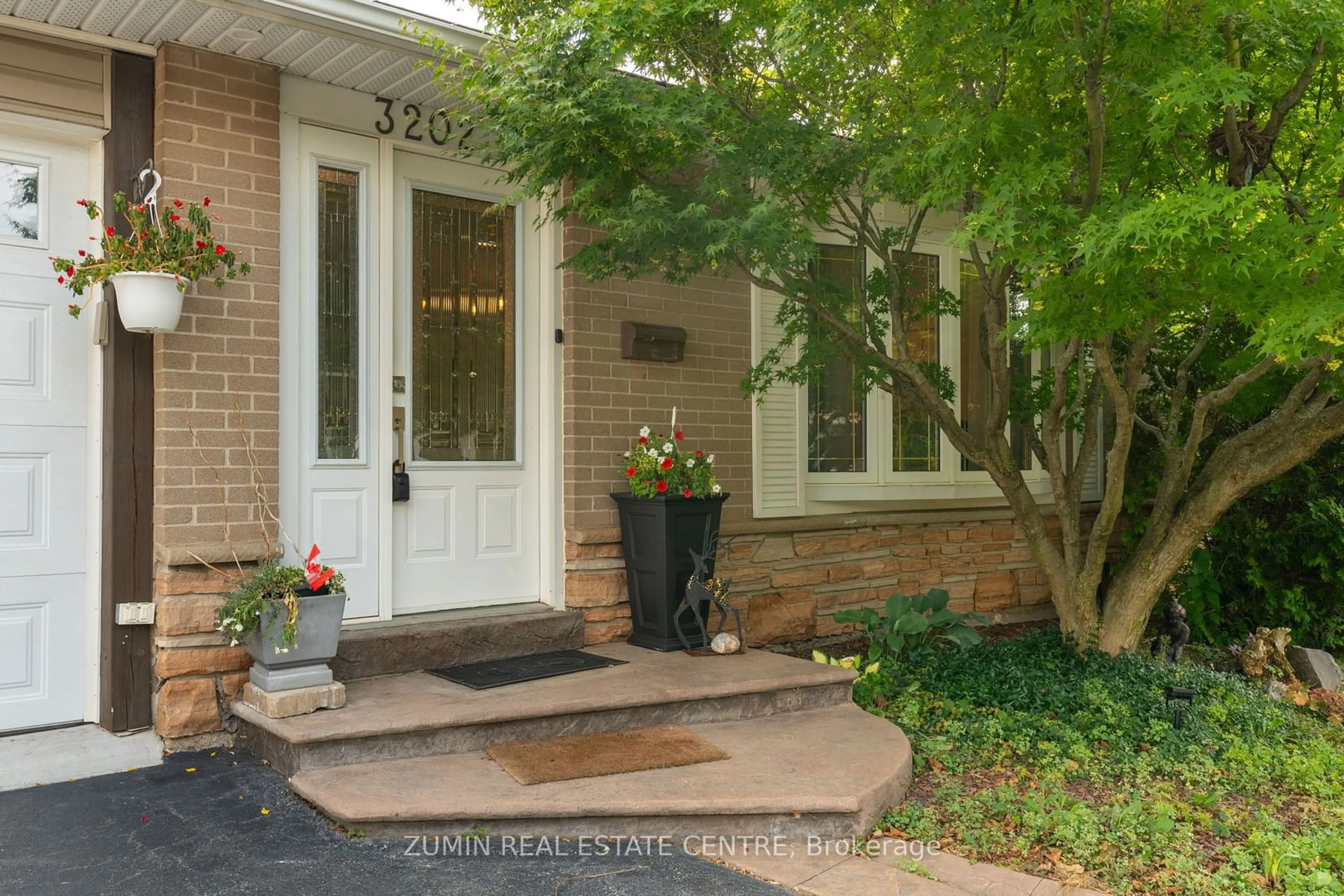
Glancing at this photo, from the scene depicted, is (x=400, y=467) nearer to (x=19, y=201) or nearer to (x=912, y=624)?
(x=19, y=201)

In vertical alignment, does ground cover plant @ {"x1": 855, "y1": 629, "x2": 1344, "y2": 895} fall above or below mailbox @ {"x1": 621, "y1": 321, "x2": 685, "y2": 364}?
below

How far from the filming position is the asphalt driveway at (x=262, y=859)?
2488mm

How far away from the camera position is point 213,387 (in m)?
3.69

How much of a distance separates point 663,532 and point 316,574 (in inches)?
65.3

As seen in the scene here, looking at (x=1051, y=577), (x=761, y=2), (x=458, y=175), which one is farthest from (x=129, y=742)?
(x=1051, y=577)

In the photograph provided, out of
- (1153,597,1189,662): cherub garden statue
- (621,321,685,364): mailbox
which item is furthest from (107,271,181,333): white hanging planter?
(1153,597,1189,662): cherub garden statue

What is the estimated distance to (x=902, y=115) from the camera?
4352 millimetres

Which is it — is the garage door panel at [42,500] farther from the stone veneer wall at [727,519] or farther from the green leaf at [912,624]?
the green leaf at [912,624]

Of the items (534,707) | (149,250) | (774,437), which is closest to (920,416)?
(774,437)

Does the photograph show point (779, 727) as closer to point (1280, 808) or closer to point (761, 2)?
point (1280, 808)

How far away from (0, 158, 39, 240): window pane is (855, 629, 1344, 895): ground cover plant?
3676 mm

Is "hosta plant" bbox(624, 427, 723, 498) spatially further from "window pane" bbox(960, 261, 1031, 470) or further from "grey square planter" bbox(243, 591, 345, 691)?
"window pane" bbox(960, 261, 1031, 470)

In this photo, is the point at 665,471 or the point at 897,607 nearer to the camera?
the point at 665,471

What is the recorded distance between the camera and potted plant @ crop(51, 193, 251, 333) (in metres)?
3.41
